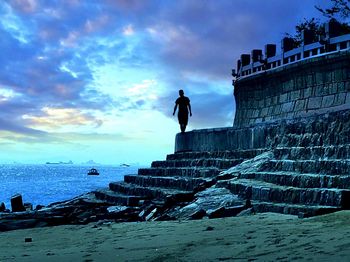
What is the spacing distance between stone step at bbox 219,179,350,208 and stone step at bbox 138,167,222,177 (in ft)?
9.59

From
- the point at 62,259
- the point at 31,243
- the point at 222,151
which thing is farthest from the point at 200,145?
the point at 62,259

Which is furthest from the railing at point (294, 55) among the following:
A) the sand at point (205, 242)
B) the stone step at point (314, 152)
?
the sand at point (205, 242)

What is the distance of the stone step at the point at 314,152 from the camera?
938 centimetres

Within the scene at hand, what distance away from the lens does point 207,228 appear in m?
7.05

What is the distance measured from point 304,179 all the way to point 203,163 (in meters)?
6.39

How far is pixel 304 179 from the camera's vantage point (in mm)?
9000

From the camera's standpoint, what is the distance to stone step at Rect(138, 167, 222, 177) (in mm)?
13820

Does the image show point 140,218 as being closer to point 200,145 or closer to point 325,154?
point 325,154

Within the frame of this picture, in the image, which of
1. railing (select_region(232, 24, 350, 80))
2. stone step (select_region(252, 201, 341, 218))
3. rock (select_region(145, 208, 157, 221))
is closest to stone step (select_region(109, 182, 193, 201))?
rock (select_region(145, 208, 157, 221))

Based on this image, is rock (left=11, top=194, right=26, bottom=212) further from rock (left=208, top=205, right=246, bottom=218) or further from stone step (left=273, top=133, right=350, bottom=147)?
rock (left=208, top=205, right=246, bottom=218)

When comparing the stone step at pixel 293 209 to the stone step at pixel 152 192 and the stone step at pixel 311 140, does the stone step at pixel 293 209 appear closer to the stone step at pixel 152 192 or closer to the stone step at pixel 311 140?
the stone step at pixel 311 140

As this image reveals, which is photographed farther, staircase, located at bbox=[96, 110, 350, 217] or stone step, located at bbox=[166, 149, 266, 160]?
stone step, located at bbox=[166, 149, 266, 160]

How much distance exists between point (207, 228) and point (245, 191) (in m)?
2.90

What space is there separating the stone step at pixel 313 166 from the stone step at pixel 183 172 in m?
2.81
